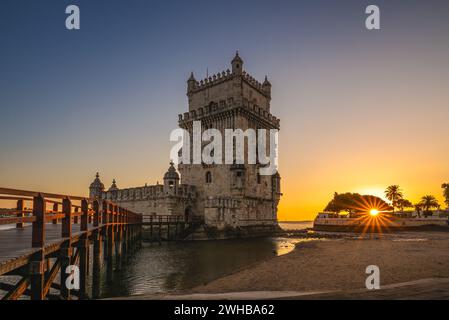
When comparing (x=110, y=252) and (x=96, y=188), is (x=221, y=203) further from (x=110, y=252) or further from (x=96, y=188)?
(x=110, y=252)

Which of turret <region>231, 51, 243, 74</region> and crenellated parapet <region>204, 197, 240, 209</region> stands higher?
turret <region>231, 51, 243, 74</region>

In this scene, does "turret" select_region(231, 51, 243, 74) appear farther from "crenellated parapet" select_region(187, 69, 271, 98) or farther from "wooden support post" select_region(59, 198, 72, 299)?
"wooden support post" select_region(59, 198, 72, 299)

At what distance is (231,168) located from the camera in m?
Result: 44.5

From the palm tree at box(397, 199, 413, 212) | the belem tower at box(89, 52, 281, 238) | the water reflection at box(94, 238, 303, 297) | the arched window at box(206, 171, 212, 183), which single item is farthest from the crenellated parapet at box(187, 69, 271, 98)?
the palm tree at box(397, 199, 413, 212)

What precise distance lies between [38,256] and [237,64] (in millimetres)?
45090

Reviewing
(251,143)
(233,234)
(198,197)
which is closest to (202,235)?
(233,234)

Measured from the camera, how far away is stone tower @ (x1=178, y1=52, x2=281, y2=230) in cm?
4337

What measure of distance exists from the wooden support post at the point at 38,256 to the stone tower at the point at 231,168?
35427 mm

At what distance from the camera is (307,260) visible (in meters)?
18.6

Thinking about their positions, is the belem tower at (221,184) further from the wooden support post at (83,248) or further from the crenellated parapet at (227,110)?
the wooden support post at (83,248)

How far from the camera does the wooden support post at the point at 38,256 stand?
260 inches
